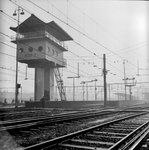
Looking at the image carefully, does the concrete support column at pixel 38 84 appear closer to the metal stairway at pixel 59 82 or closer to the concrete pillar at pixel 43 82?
the concrete pillar at pixel 43 82

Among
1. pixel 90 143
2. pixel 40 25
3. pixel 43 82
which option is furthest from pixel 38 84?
pixel 90 143

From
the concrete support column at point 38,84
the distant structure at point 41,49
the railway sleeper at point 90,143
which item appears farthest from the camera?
the concrete support column at point 38,84

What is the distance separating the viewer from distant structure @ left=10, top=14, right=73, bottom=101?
3081 centimetres

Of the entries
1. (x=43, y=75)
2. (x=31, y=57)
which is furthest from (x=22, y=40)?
(x=43, y=75)

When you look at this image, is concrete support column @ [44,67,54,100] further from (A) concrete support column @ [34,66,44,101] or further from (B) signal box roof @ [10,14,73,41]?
(B) signal box roof @ [10,14,73,41]

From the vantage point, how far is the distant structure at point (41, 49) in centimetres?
3081

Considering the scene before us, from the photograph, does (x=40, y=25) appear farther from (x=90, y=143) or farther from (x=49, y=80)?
(x=90, y=143)

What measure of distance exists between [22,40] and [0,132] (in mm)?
27235

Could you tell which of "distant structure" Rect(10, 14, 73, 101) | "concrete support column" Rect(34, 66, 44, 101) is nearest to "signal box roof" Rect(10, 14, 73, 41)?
"distant structure" Rect(10, 14, 73, 101)

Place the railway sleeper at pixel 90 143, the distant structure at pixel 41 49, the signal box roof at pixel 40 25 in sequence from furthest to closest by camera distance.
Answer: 1. the signal box roof at pixel 40 25
2. the distant structure at pixel 41 49
3. the railway sleeper at pixel 90 143

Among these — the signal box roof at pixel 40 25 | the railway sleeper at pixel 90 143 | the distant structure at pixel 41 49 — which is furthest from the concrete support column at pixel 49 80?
the railway sleeper at pixel 90 143

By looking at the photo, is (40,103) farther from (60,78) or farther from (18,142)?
(18,142)

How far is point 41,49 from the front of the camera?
30938 mm

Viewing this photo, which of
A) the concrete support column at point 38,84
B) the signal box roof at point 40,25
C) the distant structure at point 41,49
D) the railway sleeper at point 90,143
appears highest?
the signal box roof at point 40,25
